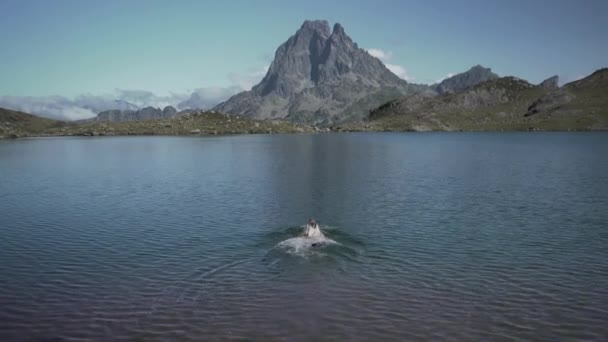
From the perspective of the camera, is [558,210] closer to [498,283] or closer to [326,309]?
[498,283]

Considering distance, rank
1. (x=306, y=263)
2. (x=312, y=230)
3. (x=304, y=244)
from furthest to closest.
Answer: (x=312, y=230) → (x=304, y=244) → (x=306, y=263)

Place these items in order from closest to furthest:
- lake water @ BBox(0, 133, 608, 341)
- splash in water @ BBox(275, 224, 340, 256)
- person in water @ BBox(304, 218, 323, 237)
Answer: lake water @ BBox(0, 133, 608, 341) < splash in water @ BBox(275, 224, 340, 256) < person in water @ BBox(304, 218, 323, 237)

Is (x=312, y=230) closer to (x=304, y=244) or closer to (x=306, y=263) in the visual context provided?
(x=304, y=244)

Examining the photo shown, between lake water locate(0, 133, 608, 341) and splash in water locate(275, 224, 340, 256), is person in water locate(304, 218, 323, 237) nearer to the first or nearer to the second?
splash in water locate(275, 224, 340, 256)

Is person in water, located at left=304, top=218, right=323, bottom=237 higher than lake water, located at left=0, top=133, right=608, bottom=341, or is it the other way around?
person in water, located at left=304, top=218, right=323, bottom=237

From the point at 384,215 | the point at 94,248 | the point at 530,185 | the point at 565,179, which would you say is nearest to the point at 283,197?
the point at 384,215

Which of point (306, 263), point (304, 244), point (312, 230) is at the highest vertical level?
point (312, 230)

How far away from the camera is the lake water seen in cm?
3136

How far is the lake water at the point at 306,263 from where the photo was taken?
3136cm

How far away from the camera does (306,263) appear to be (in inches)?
1785

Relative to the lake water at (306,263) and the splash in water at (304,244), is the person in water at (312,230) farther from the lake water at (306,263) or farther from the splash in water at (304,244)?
the lake water at (306,263)

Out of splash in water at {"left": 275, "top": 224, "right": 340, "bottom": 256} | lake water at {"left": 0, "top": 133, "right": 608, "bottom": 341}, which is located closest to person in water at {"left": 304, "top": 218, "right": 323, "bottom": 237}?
splash in water at {"left": 275, "top": 224, "right": 340, "bottom": 256}

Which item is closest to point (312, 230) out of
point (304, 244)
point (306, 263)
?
point (304, 244)

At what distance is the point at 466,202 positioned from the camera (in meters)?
77.0
